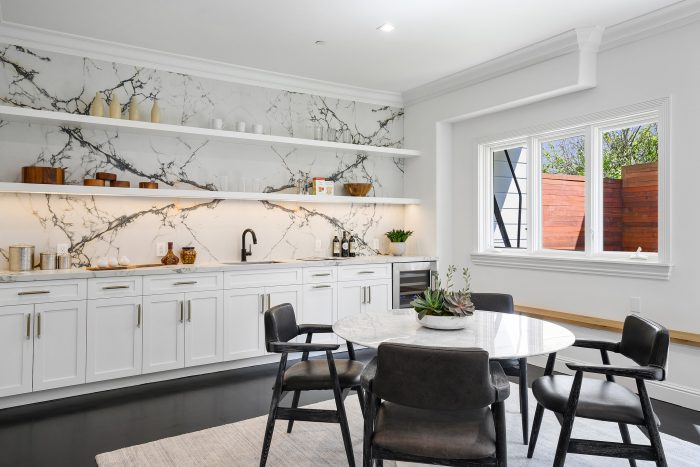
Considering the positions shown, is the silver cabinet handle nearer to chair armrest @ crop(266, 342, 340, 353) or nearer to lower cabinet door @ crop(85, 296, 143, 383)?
lower cabinet door @ crop(85, 296, 143, 383)

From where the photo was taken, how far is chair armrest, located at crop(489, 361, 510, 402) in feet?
6.37

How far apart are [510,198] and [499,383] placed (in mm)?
3347

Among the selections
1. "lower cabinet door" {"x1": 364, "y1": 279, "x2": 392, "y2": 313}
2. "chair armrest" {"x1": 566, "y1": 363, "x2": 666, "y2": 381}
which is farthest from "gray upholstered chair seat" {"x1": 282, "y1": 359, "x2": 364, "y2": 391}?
"lower cabinet door" {"x1": 364, "y1": 279, "x2": 392, "y2": 313}

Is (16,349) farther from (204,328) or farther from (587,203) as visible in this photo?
(587,203)

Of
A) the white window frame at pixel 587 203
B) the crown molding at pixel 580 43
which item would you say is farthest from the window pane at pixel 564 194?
the crown molding at pixel 580 43

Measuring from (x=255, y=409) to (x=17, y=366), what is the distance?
Answer: 1.71 m

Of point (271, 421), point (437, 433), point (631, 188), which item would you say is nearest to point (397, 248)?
point (631, 188)

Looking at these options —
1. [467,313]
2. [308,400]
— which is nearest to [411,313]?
[467,313]

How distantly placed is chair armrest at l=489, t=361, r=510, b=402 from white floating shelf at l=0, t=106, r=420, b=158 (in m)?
3.13

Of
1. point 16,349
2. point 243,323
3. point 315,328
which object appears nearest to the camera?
point 315,328

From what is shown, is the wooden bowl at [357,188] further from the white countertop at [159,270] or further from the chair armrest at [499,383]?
the chair armrest at [499,383]

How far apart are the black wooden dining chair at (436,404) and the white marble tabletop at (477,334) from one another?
245mm

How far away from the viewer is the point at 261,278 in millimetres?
4547

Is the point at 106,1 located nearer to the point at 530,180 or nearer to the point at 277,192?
the point at 277,192
